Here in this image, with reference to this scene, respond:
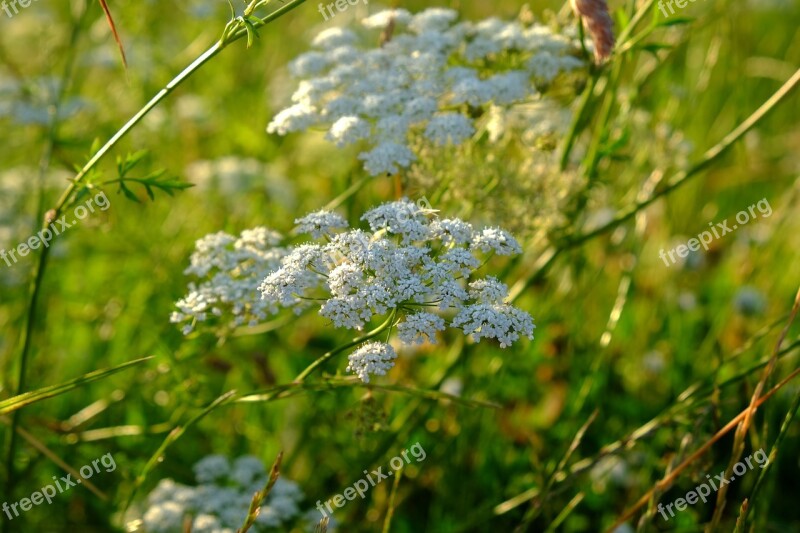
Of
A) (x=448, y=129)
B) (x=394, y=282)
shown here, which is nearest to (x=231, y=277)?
(x=394, y=282)

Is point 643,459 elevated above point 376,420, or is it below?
below

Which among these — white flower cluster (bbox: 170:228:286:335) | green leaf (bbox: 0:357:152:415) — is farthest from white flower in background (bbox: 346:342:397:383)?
green leaf (bbox: 0:357:152:415)

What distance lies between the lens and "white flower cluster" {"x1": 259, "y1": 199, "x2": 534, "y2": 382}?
2289 millimetres

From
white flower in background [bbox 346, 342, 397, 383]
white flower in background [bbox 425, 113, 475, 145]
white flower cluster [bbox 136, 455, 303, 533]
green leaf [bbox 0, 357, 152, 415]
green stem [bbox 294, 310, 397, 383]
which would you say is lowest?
white flower cluster [bbox 136, 455, 303, 533]

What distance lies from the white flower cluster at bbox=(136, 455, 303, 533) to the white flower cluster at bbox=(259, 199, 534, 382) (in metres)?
1.04

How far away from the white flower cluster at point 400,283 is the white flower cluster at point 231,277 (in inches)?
13.0

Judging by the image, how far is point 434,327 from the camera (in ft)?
7.52

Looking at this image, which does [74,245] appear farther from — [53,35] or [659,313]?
[659,313]

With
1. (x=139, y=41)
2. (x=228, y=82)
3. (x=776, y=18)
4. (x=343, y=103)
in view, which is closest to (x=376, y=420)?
(x=343, y=103)

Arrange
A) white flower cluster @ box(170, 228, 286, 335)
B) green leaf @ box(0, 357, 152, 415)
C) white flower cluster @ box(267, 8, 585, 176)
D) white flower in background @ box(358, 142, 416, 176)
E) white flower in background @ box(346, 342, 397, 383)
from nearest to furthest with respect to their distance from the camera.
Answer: white flower in background @ box(346, 342, 397, 383) < green leaf @ box(0, 357, 152, 415) < white flower cluster @ box(170, 228, 286, 335) < white flower in background @ box(358, 142, 416, 176) < white flower cluster @ box(267, 8, 585, 176)

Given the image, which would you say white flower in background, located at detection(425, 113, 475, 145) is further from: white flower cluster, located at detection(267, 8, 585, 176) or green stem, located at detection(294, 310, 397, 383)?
green stem, located at detection(294, 310, 397, 383)

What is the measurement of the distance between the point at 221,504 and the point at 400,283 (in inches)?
55.3

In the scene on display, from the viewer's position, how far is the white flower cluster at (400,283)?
229 centimetres

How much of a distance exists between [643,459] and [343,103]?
243 centimetres
